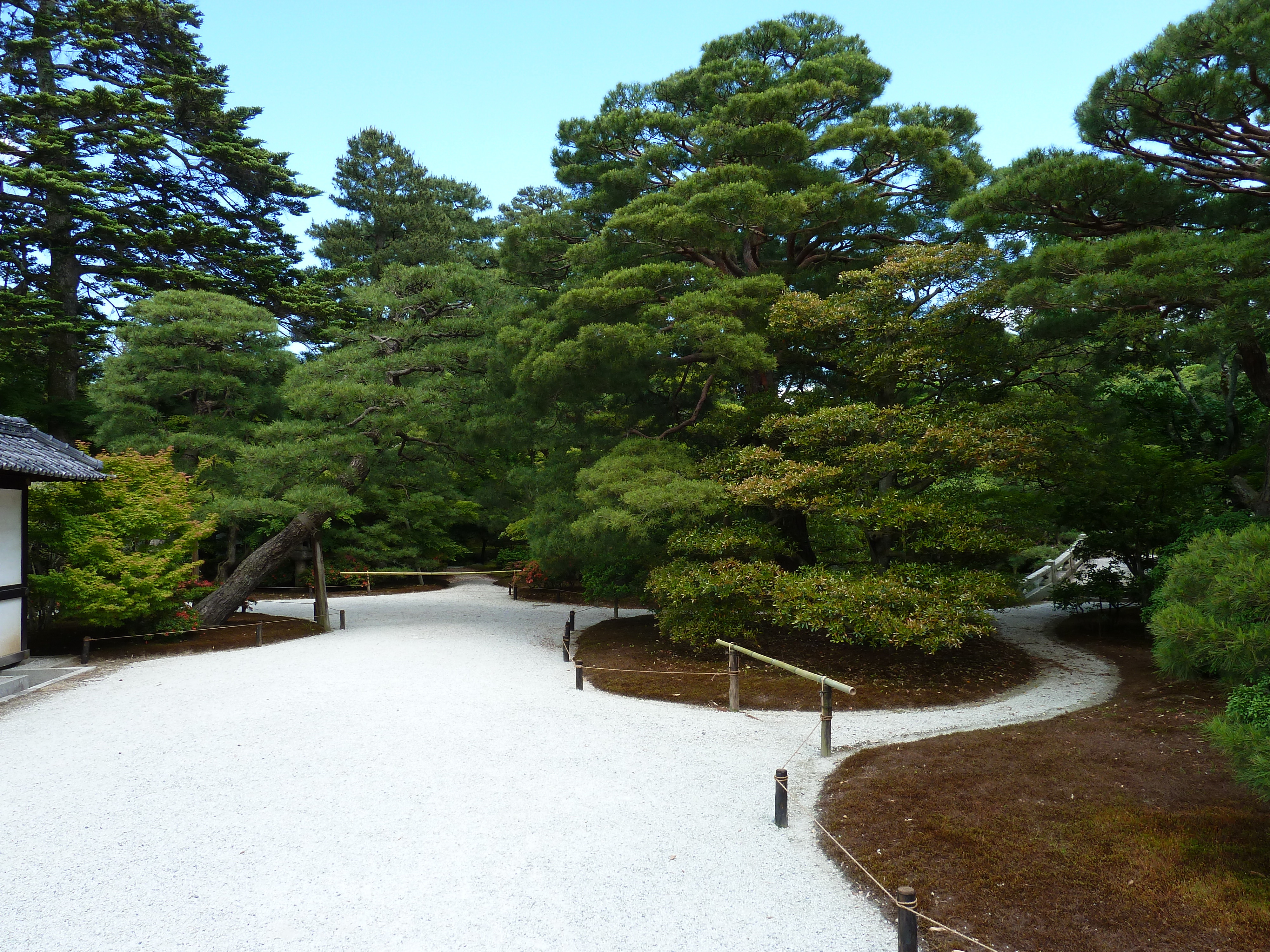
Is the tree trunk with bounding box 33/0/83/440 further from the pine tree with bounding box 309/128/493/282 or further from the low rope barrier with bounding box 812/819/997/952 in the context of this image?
the low rope barrier with bounding box 812/819/997/952

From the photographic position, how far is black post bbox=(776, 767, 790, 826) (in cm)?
432

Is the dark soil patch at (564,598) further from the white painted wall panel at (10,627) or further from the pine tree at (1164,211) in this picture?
the pine tree at (1164,211)

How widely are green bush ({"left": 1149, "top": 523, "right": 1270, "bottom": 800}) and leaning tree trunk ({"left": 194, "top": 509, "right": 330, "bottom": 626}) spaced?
38.9 feet

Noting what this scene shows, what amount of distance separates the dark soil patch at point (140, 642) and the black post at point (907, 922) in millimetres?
10507

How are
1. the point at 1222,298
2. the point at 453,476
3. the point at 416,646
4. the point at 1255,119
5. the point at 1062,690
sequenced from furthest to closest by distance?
the point at 453,476 < the point at 416,646 < the point at 1062,690 < the point at 1255,119 < the point at 1222,298

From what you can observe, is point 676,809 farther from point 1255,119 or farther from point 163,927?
point 1255,119

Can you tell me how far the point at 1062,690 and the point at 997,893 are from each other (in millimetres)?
5407

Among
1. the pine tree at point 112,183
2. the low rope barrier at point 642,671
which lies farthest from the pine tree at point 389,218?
the low rope barrier at point 642,671

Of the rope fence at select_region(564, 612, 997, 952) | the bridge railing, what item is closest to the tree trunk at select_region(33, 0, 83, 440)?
the rope fence at select_region(564, 612, 997, 952)

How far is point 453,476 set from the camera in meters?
14.7

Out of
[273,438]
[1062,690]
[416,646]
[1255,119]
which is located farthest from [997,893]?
[273,438]

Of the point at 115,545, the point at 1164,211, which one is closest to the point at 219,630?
the point at 115,545

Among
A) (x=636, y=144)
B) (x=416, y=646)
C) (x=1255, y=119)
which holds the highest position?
(x=636, y=144)

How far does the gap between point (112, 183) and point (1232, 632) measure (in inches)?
804
